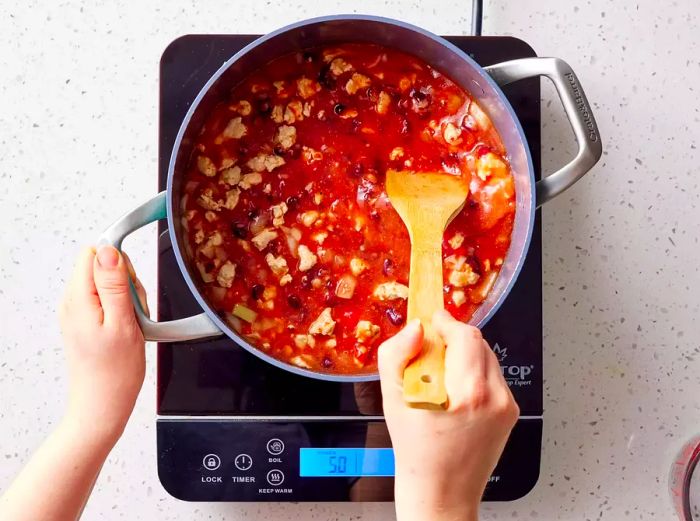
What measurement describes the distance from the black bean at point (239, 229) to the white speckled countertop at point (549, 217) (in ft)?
0.63

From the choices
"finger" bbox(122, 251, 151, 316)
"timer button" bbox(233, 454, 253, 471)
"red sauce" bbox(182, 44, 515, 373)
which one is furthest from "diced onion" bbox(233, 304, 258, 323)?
"timer button" bbox(233, 454, 253, 471)

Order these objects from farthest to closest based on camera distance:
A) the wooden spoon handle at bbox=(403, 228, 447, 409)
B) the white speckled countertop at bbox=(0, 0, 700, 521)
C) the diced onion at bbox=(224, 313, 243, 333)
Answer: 1. the white speckled countertop at bbox=(0, 0, 700, 521)
2. the diced onion at bbox=(224, 313, 243, 333)
3. the wooden spoon handle at bbox=(403, 228, 447, 409)

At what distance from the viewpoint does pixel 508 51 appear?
3.64 feet

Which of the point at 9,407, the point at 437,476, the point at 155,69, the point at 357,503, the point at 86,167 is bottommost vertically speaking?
the point at 357,503

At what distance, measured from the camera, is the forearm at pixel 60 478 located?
0.94 metres

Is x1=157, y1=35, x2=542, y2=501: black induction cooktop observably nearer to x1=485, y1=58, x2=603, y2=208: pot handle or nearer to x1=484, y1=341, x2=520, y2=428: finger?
x1=485, y1=58, x2=603, y2=208: pot handle

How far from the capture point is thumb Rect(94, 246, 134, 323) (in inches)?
35.8

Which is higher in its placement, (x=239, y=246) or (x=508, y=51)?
(x=508, y=51)

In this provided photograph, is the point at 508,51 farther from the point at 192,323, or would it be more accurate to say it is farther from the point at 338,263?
the point at 192,323

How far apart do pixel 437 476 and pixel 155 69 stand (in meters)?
0.75

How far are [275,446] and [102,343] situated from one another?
1.02 feet

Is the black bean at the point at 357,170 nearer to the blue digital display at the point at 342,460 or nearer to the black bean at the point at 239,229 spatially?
the black bean at the point at 239,229

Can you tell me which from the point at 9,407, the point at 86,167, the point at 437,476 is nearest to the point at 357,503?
the point at 437,476

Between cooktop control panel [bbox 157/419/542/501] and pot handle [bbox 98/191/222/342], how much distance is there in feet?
0.71
